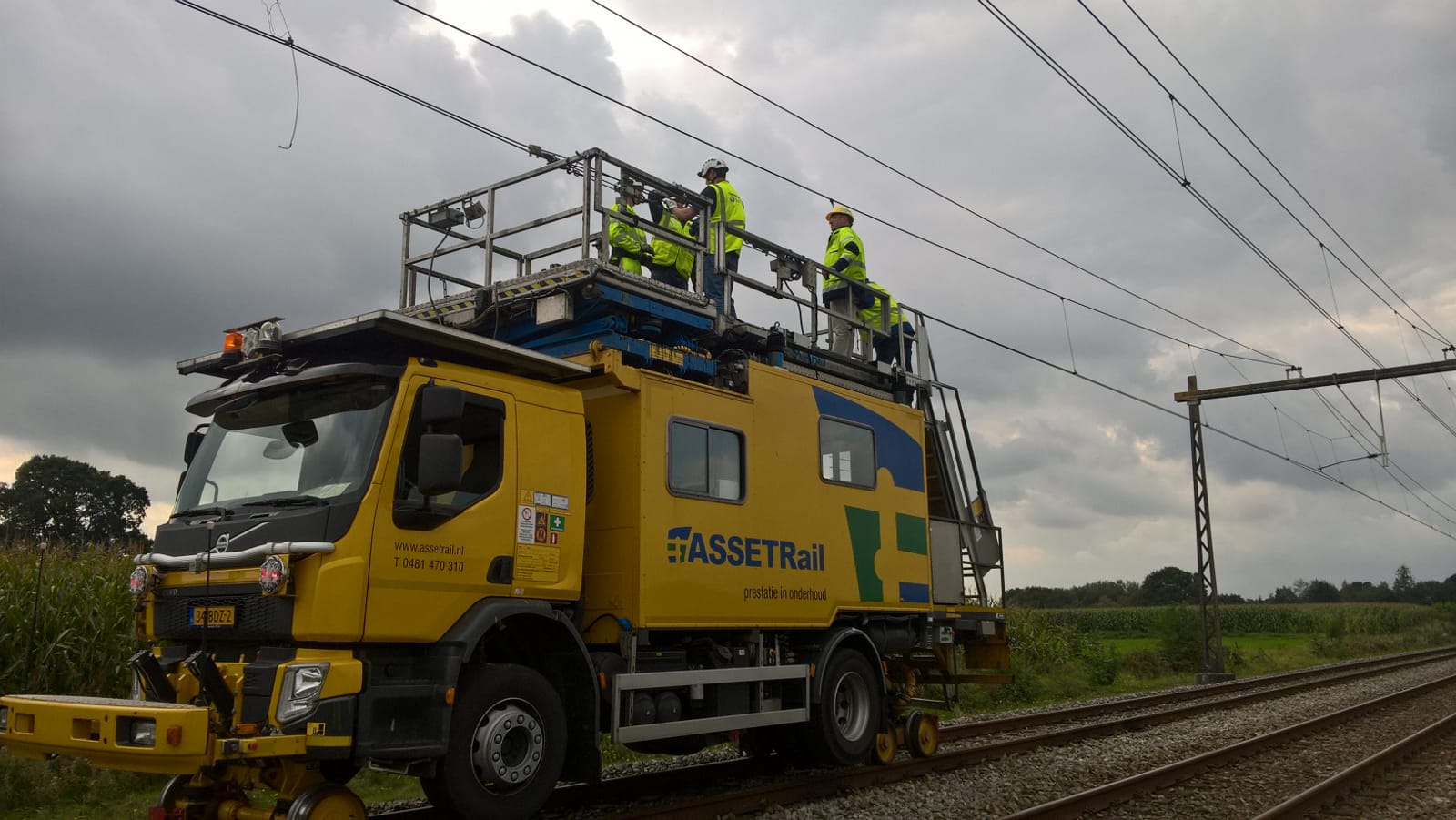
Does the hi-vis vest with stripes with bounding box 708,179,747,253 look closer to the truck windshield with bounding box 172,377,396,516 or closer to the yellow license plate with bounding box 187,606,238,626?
the truck windshield with bounding box 172,377,396,516

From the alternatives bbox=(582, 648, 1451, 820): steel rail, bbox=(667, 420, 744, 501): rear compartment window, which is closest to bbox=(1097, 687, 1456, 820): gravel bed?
bbox=(582, 648, 1451, 820): steel rail

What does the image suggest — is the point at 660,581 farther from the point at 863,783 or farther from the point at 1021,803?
the point at 1021,803

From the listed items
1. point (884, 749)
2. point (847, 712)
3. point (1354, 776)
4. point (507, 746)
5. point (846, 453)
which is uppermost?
point (846, 453)

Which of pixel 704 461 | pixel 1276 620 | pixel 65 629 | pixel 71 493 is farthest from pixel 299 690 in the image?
pixel 1276 620

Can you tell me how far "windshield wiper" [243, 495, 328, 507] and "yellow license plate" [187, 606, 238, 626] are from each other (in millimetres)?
616

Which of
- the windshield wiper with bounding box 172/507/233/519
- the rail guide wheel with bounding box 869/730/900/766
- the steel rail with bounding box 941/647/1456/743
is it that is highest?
the windshield wiper with bounding box 172/507/233/519

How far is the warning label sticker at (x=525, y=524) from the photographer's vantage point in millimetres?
6641

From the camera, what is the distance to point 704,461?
26.9ft

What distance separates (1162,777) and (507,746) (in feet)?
20.0

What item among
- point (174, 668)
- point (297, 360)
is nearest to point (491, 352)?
point (297, 360)

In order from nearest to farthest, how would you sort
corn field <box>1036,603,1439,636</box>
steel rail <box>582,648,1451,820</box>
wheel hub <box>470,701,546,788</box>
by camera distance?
wheel hub <box>470,701,546,788</box>, steel rail <box>582,648,1451,820</box>, corn field <box>1036,603,1439,636</box>

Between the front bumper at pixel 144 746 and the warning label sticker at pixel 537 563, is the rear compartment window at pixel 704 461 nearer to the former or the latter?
the warning label sticker at pixel 537 563

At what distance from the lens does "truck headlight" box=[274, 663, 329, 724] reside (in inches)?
209

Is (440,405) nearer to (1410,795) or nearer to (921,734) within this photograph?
(921,734)
